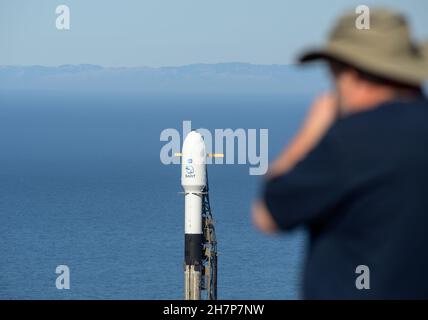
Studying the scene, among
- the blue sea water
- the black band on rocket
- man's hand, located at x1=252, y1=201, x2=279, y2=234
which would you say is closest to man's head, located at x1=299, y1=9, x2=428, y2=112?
man's hand, located at x1=252, y1=201, x2=279, y2=234

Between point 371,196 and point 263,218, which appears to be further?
point 263,218

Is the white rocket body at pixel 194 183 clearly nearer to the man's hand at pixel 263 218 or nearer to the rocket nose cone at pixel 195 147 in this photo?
the rocket nose cone at pixel 195 147

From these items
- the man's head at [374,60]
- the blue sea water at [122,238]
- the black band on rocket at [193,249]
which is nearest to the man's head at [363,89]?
the man's head at [374,60]

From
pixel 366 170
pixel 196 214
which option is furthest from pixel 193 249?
pixel 366 170

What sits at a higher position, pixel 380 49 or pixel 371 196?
pixel 380 49

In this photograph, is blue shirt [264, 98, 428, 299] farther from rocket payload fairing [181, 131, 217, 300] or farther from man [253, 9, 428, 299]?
rocket payload fairing [181, 131, 217, 300]

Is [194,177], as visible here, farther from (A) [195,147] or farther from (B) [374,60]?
(B) [374,60]
